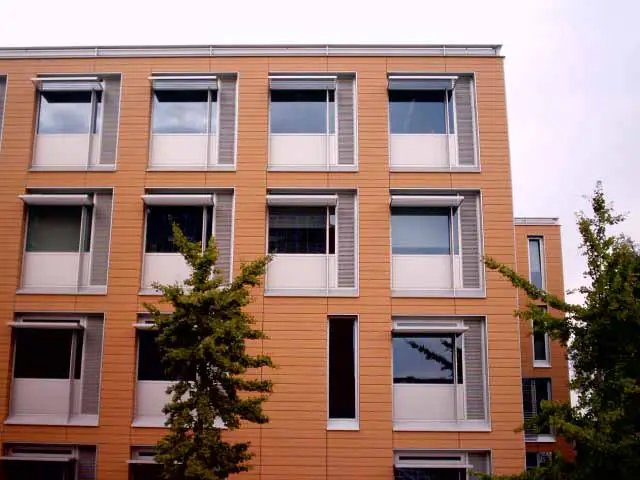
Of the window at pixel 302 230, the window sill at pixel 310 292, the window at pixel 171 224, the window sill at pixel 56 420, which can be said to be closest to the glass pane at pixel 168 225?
the window at pixel 171 224

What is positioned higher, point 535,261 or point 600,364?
point 535,261

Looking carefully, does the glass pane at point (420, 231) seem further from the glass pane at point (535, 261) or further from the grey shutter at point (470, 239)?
the glass pane at point (535, 261)

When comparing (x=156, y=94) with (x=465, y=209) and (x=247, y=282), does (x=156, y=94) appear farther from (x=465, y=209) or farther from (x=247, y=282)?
(x=465, y=209)

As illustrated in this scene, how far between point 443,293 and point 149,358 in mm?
7984

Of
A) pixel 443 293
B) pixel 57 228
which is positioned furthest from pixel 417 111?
pixel 57 228

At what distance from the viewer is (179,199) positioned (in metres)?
17.7

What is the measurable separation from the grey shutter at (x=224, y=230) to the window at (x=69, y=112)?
426 cm

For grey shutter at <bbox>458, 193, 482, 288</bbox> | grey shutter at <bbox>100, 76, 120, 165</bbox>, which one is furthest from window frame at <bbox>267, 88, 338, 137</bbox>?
grey shutter at <bbox>100, 76, 120, 165</bbox>

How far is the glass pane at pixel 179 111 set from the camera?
18.6 m

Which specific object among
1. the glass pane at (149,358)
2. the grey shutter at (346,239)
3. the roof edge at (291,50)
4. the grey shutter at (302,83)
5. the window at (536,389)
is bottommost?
the window at (536,389)

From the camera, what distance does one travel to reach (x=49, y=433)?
660 inches

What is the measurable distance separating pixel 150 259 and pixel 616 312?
11.8m

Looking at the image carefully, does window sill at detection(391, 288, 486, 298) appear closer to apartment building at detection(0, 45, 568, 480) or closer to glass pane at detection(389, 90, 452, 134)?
apartment building at detection(0, 45, 568, 480)

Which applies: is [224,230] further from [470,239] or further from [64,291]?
[470,239]
